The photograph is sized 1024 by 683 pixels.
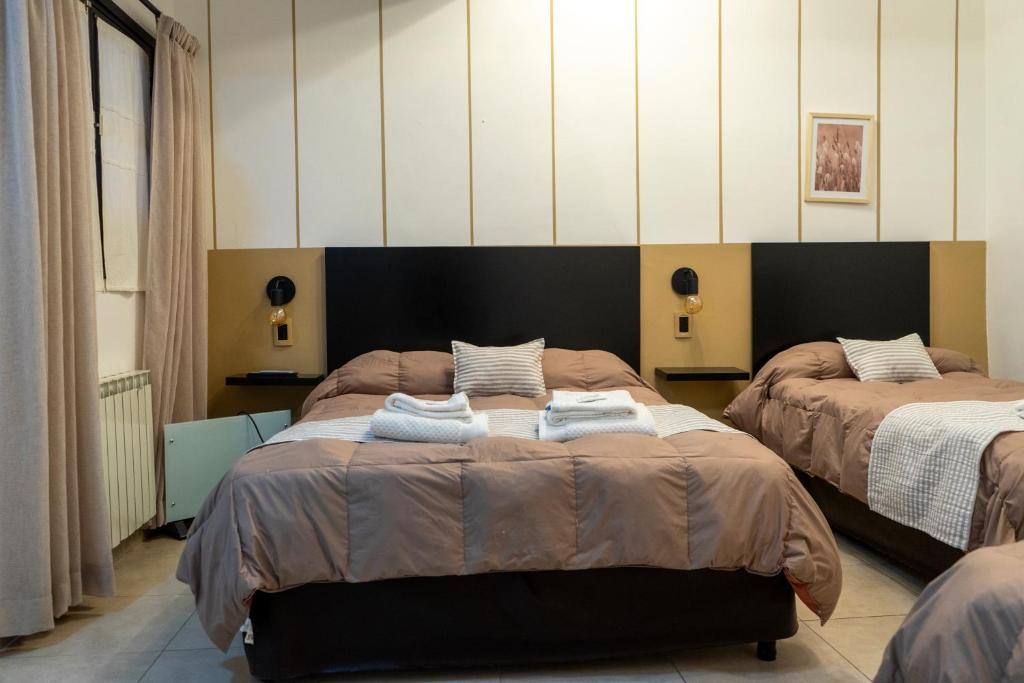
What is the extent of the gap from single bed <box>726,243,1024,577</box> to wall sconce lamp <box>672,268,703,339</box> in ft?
1.12

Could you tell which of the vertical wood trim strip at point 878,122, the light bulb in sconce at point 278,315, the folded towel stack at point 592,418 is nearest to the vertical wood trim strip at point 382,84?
the light bulb in sconce at point 278,315

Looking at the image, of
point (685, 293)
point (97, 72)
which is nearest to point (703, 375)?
point (685, 293)

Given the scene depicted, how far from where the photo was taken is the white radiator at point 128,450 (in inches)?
119

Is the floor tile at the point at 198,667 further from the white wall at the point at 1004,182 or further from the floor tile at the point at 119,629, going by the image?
the white wall at the point at 1004,182

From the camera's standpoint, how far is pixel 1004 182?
420 centimetres

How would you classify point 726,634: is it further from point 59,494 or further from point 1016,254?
point 1016,254

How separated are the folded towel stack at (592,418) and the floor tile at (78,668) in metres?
1.39

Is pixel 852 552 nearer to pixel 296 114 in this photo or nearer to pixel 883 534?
pixel 883 534

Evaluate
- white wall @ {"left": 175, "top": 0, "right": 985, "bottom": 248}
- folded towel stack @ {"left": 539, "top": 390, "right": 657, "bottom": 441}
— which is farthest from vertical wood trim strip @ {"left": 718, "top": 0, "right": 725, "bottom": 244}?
folded towel stack @ {"left": 539, "top": 390, "right": 657, "bottom": 441}

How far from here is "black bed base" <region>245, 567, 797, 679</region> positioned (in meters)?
2.13

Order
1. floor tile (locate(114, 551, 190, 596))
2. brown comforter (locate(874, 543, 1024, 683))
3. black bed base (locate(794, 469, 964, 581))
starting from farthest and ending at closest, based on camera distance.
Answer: floor tile (locate(114, 551, 190, 596)) < black bed base (locate(794, 469, 964, 581)) < brown comforter (locate(874, 543, 1024, 683))

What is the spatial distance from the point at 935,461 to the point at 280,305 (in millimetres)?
3077

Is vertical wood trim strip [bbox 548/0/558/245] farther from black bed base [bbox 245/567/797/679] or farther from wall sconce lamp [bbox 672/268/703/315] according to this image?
black bed base [bbox 245/567/797/679]

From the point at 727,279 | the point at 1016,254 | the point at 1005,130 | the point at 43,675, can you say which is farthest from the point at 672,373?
the point at 43,675
